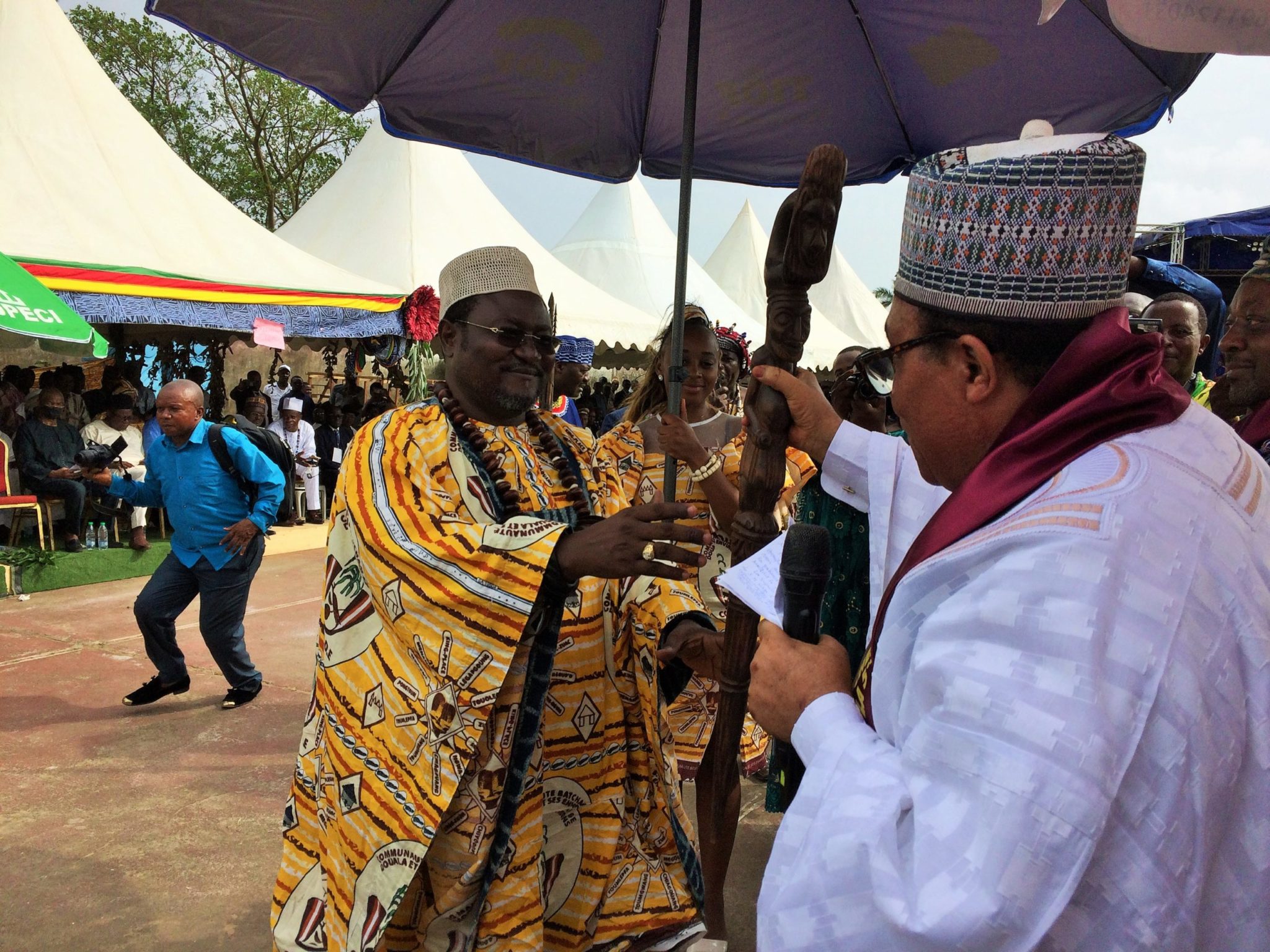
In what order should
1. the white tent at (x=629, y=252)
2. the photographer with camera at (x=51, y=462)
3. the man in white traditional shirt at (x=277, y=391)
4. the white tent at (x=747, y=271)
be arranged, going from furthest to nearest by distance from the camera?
the white tent at (x=747, y=271) < the white tent at (x=629, y=252) < the man in white traditional shirt at (x=277, y=391) < the photographer with camera at (x=51, y=462)

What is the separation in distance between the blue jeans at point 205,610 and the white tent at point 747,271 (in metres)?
19.4

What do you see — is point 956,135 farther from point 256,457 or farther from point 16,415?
point 16,415

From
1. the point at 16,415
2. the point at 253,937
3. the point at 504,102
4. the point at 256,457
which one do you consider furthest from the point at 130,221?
the point at 253,937

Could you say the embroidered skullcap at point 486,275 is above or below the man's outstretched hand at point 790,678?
above

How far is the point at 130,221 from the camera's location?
9.53m

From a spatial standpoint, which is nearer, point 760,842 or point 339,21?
point 339,21

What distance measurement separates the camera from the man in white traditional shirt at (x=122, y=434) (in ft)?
32.6

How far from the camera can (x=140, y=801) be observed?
→ 4.30m

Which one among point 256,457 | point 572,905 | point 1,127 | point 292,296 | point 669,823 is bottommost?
point 572,905

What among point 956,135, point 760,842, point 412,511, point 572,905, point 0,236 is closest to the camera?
point 412,511

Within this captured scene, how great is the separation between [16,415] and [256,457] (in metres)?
5.98

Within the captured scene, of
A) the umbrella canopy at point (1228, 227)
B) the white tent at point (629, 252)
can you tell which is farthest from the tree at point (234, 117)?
the umbrella canopy at point (1228, 227)

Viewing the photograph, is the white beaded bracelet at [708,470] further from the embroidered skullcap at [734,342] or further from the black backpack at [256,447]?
the black backpack at [256,447]

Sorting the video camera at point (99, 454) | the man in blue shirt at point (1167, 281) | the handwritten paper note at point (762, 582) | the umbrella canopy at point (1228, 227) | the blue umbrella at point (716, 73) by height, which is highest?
the umbrella canopy at point (1228, 227)
